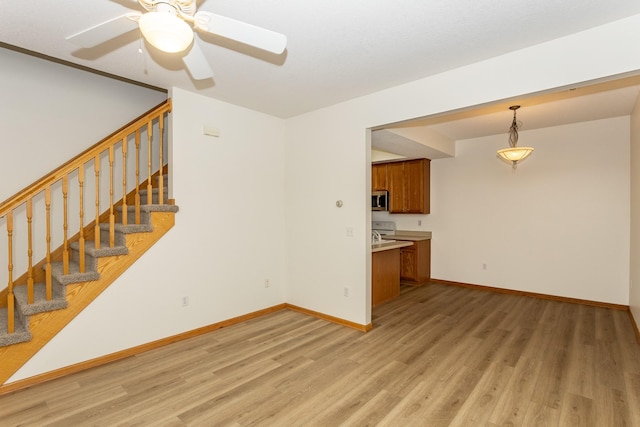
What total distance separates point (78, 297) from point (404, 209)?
17.1ft

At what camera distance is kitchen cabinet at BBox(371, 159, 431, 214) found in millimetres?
6027

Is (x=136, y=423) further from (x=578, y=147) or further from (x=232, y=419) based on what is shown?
(x=578, y=147)

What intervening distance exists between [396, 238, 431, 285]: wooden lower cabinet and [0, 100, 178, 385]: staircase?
13.6ft

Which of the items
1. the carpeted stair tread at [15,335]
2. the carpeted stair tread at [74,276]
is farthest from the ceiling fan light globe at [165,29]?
the carpeted stair tread at [15,335]

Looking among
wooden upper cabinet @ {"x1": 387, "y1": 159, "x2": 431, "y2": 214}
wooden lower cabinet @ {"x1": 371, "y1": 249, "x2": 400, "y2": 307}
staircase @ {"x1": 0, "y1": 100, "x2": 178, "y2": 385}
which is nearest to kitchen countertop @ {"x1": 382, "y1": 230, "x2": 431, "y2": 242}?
wooden upper cabinet @ {"x1": 387, "y1": 159, "x2": 431, "y2": 214}

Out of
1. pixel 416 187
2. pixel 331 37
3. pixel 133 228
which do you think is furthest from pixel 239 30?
pixel 416 187

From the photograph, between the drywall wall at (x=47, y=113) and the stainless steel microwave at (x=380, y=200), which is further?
the stainless steel microwave at (x=380, y=200)

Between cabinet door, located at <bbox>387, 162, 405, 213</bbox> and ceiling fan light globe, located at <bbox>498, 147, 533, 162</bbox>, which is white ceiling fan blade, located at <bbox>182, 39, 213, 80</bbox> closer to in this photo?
ceiling fan light globe, located at <bbox>498, 147, 533, 162</bbox>

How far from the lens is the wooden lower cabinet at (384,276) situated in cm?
457

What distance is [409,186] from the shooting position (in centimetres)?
617

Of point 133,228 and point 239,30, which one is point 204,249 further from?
point 239,30

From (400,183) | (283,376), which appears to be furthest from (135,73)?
(400,183)

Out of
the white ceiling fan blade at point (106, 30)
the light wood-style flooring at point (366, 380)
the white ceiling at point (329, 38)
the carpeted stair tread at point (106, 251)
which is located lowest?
the light wood-style flooring at point (366, 380)

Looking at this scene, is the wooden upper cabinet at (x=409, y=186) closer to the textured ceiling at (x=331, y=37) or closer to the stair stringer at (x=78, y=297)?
the textured ceiling at (x=331, y=37)
